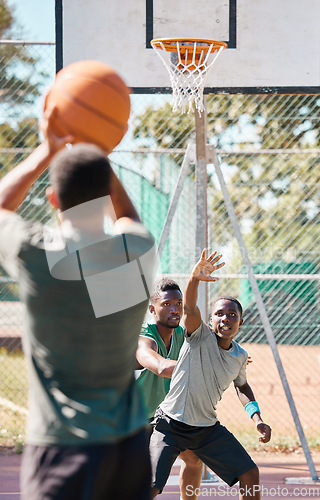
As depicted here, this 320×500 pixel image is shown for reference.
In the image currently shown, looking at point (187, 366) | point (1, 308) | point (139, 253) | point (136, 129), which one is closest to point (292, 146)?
point (136, 129)

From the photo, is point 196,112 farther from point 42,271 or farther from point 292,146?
point 292,146

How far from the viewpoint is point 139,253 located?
209 centimetres

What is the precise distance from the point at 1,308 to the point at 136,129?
3.12 m

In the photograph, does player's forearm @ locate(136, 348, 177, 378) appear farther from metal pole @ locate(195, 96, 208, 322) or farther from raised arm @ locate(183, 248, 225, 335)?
metal pole @ locate(195, 96, 208, 322)

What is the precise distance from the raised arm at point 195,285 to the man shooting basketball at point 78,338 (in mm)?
1964

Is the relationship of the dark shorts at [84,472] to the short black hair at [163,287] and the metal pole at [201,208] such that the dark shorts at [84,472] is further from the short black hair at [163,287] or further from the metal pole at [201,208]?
the metal pole at [201,208]

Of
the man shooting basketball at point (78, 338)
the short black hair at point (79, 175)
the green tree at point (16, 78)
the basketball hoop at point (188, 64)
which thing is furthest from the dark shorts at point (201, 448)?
the green tree at point (16, 78)

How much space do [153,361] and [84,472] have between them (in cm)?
206

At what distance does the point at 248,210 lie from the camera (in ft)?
34.9

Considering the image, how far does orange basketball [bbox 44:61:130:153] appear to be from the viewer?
221 cm

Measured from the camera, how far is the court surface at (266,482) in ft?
19.0

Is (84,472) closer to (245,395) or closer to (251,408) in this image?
(251,408)

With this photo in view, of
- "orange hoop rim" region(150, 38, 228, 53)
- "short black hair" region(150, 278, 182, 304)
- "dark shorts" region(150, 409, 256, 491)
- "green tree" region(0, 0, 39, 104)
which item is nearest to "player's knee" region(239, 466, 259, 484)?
"dark shorts" region(150, 409, 256, 491)

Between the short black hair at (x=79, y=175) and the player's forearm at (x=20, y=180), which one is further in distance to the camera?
the player's forearm at (x=20, y=180)
